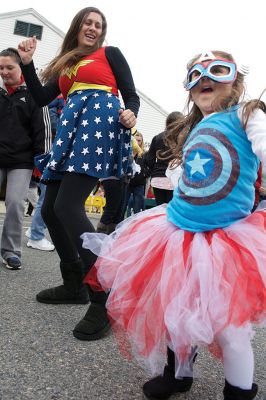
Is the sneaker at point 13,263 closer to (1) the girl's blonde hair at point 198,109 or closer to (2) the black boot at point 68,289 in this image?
(2) the black boot at point 68,289

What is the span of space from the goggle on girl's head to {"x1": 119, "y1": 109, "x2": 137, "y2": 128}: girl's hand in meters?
0.46

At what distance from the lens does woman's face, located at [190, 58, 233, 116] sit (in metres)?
1.91

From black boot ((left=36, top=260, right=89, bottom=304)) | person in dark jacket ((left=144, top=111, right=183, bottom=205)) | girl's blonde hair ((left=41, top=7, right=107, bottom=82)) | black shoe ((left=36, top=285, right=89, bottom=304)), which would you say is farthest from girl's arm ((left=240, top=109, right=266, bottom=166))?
person in dark jacket ((left=144, top=111, right=183, bottom=205))

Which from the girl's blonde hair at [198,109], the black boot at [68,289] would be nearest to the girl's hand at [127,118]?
the girl's blonde hair at [198,109]

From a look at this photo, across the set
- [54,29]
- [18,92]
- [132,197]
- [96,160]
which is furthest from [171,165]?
[54,29]

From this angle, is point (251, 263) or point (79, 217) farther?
point (79, 217)

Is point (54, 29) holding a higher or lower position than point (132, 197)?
higher

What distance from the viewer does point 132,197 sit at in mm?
7352

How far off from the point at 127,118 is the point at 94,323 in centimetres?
108

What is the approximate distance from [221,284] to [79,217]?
1054 mm

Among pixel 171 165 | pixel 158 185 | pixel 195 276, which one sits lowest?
pixel 158 185

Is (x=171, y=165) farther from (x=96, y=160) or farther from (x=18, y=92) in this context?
(x=18, y=92)

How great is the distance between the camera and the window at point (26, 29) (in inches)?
808

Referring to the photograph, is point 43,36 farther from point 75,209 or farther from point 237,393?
point 237,393
